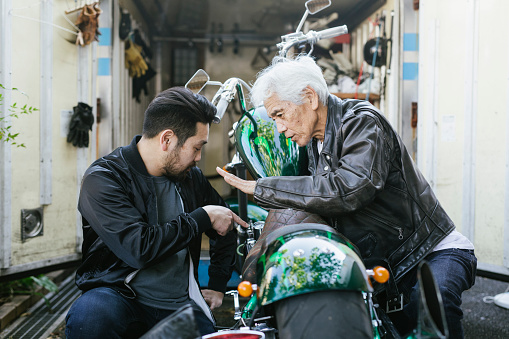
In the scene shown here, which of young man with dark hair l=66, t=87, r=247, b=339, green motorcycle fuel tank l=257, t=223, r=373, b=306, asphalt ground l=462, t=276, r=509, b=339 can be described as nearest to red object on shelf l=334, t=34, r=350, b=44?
asphalt ground l=462, t=276, r=509, b=339

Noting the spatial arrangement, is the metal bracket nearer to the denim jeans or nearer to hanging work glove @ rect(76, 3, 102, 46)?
the denim jeans

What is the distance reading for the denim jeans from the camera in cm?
176

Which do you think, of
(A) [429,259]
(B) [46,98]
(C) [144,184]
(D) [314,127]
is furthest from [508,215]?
(B) [46,98]

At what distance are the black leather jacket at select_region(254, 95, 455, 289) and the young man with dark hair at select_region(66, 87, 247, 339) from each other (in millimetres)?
457

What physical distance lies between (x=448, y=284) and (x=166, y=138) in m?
1.29

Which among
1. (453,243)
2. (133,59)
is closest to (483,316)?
(453,243)

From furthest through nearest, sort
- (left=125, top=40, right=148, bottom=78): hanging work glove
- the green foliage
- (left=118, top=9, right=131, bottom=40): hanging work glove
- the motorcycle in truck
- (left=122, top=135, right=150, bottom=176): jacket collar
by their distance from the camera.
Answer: (left=125, top=40, right=148, bottom=78): hanging work glove, (left=118, top=9, right=131, bottom=40): hanging work glove, the green foliage, (left=122, top=135, right=150, bottom=176): jacket collar, the motorcycle in truck

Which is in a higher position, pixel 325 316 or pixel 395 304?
pixel 325 316

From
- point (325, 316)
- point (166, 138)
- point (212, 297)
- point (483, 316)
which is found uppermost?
point (166, 138)

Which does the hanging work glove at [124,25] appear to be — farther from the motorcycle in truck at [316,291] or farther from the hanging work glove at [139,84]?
the motorcycle in truck at [316,291]

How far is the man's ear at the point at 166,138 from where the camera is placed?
2178mm

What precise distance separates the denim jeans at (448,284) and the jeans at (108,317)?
796 millimetres

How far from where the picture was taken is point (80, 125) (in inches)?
153

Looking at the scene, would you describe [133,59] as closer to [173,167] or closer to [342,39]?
[342,39]
